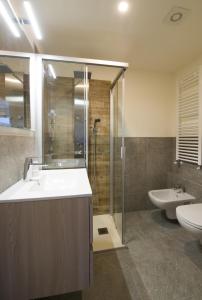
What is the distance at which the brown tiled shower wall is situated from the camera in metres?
2.84

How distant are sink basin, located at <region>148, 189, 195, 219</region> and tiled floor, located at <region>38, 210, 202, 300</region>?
0.30 metres

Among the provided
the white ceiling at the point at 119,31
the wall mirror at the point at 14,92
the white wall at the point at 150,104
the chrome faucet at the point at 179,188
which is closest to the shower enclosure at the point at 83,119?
the wall mirror at the point at 14,92

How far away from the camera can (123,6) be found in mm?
1609

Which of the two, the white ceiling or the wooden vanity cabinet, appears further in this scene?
the white ceiling

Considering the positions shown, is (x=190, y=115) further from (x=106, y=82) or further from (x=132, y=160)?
(x=106, y=82)

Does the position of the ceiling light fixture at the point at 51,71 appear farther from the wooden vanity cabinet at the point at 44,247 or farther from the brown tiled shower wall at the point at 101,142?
the wooden vanity cabinet at the point at 44,247

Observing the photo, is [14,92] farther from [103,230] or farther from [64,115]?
[103,230]

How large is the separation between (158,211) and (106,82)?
93.1 inches

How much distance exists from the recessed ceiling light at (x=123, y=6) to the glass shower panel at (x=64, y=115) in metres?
0.76

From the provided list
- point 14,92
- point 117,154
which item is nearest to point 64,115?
point 117,154

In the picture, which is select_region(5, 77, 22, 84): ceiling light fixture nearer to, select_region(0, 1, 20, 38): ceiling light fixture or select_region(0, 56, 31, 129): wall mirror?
select_region(0, 56, 31, 129): wall mirror

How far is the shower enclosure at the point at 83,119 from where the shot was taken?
2104 millimetres

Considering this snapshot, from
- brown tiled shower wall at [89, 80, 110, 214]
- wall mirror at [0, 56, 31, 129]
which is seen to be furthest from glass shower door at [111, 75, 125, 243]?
wall mirror at [0, 56, 31, 129]

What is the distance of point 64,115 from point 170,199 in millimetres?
1992
